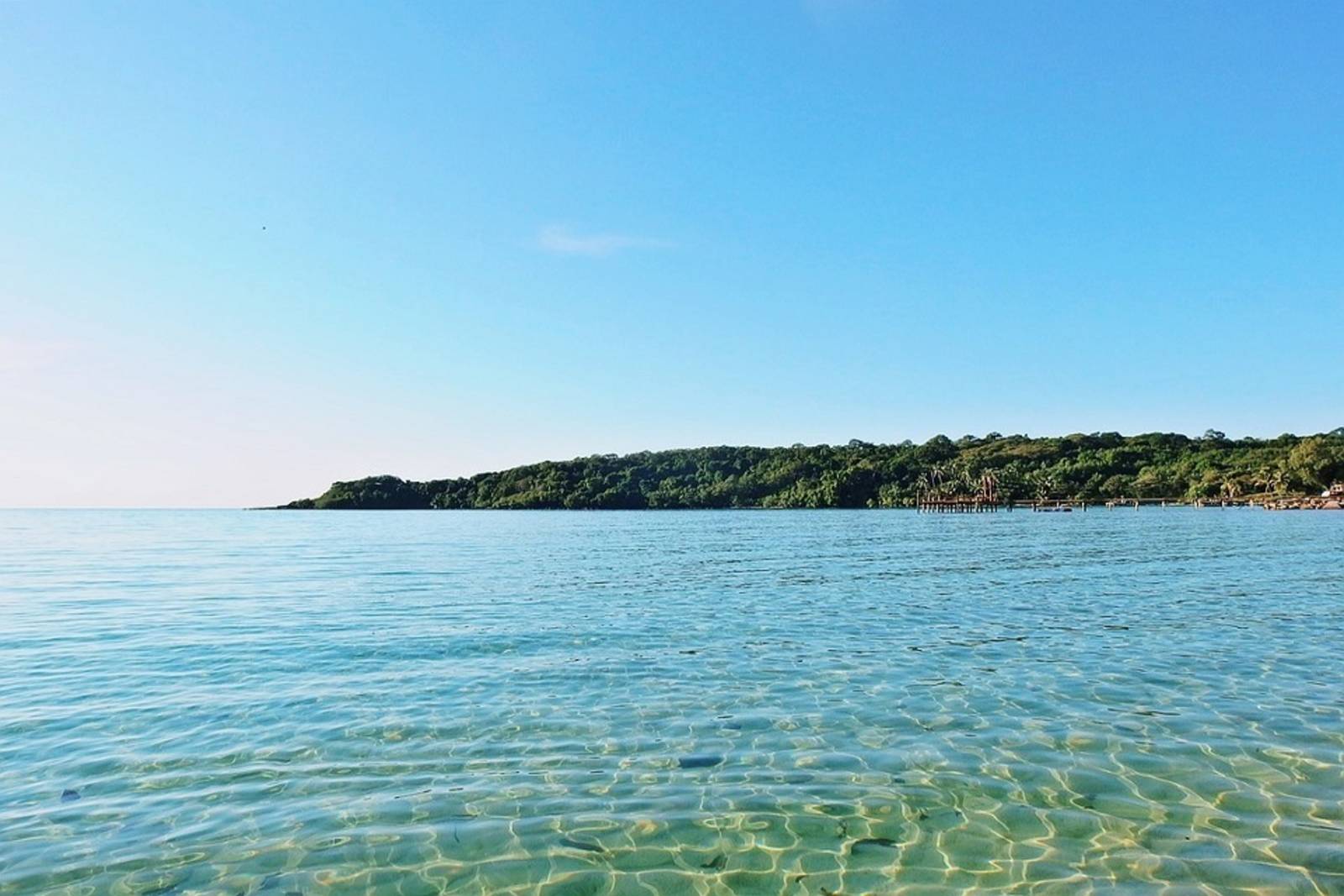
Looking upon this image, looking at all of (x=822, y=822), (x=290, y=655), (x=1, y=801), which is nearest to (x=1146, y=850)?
Result: (x=822, y=822)

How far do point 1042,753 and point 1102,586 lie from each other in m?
20.9

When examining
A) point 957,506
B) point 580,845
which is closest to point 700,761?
point 580,845

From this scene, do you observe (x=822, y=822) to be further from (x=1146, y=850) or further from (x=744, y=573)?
(x=744, y=573)

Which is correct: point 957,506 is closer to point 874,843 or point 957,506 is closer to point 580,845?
point 874,843

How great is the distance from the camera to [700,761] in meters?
9.80

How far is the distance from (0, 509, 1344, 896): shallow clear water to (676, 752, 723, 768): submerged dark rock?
6 cm

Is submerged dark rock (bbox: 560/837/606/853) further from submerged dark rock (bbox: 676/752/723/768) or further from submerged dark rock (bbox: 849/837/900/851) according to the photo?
submerged dark rock (bbox: 849/837/900/851)

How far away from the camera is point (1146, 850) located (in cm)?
729

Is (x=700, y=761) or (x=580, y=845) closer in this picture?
(x=580, y=845)

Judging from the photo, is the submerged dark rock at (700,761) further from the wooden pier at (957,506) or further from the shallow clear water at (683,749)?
the wooden pier at (957,506)

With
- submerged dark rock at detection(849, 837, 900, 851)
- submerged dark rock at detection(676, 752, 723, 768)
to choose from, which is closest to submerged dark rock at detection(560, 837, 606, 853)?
submerged dark rock at detection(676, 752, 723, 768)

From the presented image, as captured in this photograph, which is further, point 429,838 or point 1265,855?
Answer: point 429,838

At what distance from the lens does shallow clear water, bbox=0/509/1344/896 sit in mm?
7230

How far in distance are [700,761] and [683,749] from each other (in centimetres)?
49
